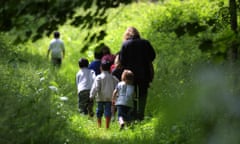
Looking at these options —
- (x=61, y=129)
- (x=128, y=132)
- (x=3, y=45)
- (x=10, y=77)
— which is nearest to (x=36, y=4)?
(x=61, y=129)

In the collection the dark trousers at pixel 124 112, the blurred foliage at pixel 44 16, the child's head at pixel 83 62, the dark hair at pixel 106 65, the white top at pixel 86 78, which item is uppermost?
the blurred foliage at pixel 44 16

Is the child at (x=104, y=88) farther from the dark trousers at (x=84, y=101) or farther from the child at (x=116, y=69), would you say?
the dark trousers at (x=84, y=101)

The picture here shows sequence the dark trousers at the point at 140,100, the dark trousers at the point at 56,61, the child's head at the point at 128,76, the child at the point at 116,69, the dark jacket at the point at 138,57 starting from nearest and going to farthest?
the child's head at the point at 128,76 → the dark jacket at the point at 138,57 → the dark trousers at the point at 140,100 → the child at the point at 116,69 → the dark trousers at the point at 56,61

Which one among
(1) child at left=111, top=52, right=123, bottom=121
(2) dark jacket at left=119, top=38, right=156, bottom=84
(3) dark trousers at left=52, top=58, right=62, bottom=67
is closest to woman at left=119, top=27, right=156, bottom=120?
(2) dark jacket at left=119, top=38, right=156, bottom=84

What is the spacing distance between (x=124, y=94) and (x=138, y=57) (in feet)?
2.67

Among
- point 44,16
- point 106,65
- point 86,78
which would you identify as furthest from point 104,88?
point 44,16

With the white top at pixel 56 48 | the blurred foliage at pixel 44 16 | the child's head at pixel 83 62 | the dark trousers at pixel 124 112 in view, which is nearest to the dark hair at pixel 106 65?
the dark trousers at pixel 124 112

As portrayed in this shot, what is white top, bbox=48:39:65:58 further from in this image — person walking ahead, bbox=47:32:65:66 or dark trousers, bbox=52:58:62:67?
dark trousers, bbox=52:58:62:67

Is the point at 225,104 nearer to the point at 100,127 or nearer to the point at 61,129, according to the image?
the point at 61,129

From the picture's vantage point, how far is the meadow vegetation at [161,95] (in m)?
4.67

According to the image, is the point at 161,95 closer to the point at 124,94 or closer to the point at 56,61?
the point at 124,94

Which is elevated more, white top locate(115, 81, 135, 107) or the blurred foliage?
the blurred foliage

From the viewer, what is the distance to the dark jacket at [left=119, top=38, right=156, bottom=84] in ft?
40.2

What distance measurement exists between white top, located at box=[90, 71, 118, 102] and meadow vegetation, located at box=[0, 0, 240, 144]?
1.85 feet
